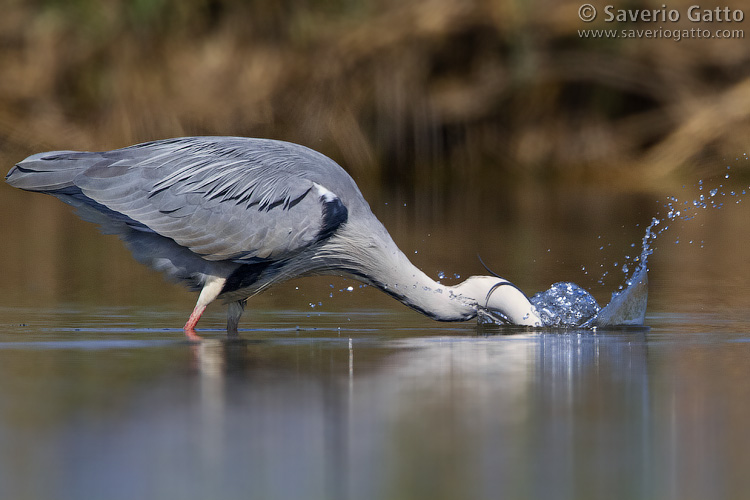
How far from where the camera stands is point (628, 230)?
1243cm

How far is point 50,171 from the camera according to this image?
7.73 m

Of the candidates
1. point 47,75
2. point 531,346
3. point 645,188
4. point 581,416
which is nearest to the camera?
point 581,416

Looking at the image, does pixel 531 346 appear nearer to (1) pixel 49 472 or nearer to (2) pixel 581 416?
(2) pixel 581 416

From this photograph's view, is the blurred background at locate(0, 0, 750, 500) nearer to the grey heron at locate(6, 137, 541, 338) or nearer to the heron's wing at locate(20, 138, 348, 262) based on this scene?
the grey heron at locate(6, 137, 541, 338)

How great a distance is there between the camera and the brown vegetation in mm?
18531

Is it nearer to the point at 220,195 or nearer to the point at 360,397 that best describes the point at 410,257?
the point at 220,195

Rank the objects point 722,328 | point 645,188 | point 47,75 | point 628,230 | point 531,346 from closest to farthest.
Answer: point 531,346 → point 722,328 → point 628,230 → point 645,188 → point 47,75

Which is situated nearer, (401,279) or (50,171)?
(401,279)

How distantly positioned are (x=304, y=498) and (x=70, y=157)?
4.56 metres

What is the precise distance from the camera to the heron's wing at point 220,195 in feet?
24.4

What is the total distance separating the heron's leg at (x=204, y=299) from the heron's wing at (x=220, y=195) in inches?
6.4

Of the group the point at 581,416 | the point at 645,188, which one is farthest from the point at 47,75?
the point at 581,416

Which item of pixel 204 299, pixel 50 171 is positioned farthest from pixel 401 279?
pixel 50 171

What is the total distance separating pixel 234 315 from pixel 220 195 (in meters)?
0.73
